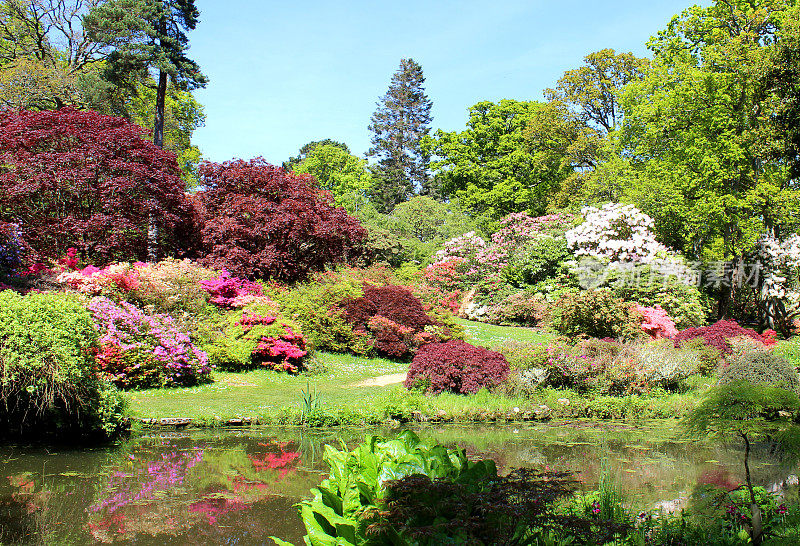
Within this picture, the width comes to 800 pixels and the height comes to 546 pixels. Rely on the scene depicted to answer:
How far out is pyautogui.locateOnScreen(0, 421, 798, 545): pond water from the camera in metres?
4.91

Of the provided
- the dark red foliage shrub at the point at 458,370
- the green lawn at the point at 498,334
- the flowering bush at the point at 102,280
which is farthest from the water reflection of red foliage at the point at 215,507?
the green lawn at the point at 498,334

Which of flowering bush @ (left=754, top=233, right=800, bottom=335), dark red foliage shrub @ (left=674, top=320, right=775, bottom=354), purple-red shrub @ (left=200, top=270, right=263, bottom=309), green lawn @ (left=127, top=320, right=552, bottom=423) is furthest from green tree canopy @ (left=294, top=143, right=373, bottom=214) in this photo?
dark red foliage shrub @ (left=674, top=320, right=775, bottom=354)

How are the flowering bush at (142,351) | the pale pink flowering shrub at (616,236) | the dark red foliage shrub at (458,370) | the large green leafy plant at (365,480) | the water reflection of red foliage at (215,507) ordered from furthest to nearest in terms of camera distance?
the pale pink flowering shrub at (616,236) → the dark red foliage shrub at (458,370) → the flowering bush at (142,351) → the water reflection of red foliage at (215,507) → the large green leafy plant at (365,480)

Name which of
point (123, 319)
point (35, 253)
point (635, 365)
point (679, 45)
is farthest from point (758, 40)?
point (35, 253)

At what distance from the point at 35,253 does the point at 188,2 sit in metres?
15.9

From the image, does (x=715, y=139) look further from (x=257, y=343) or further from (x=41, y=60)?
(x=41, y=60)

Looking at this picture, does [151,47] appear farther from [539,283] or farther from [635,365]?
[635,365]

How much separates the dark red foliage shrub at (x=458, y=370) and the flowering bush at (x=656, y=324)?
23.7 feet

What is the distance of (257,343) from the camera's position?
12656mm

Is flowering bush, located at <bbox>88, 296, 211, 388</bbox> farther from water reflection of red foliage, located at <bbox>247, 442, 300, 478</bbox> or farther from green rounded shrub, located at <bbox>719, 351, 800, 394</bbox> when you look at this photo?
green rounded shrub, located at <bbox>719, 351, 800, 394</bbox>

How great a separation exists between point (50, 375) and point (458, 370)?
22.0 feet

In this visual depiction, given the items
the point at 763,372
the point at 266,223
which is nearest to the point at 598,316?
the point at 763,372

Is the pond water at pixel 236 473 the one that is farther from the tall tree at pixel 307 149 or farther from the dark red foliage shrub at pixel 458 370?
the tall tree at pixel 307 149

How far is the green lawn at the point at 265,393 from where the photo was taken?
8.98m
